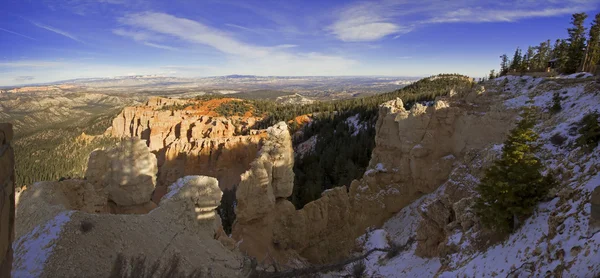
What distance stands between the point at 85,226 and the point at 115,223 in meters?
0.82

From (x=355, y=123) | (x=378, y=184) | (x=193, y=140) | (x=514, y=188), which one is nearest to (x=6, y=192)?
(x=514, y=188)

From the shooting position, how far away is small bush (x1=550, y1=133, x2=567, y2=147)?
47.4ft

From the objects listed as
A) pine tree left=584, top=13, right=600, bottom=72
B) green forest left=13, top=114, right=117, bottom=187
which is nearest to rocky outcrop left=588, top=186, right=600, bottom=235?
pine tree left=584, top=13, right=600, bottom=72

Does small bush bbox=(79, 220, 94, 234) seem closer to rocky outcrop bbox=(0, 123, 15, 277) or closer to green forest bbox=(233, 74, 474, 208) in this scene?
rocky outcrop bbox=(0, 123, 15, 277)

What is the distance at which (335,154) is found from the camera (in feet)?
150

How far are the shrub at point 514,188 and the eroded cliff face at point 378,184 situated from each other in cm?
681

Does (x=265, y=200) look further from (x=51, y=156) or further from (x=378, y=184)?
(x=51, y=156)

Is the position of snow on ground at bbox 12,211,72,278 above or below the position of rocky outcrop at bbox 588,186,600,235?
below

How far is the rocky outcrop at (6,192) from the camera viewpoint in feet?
10.3

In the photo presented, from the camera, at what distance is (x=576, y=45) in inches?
1399

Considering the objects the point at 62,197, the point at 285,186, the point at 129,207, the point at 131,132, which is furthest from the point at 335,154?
the point at 131,132

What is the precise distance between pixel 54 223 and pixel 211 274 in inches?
166

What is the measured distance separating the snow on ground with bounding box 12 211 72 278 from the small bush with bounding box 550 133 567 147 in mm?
18546

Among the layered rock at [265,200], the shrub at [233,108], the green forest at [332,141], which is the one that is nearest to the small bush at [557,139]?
the layered rock at [265,200]
